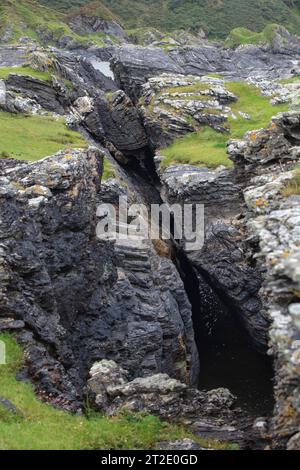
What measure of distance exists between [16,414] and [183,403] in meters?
7.17

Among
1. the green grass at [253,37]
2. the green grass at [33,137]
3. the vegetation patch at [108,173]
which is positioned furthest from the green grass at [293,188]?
the green grass at [253,37]

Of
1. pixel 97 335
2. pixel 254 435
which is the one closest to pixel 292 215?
pixel 254 435

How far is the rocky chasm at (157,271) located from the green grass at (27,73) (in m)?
0.69

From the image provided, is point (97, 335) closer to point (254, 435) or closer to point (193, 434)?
point (193, 434)

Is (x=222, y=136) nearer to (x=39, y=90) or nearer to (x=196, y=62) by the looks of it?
(x=39, y=90)

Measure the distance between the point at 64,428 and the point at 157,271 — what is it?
17866 mm

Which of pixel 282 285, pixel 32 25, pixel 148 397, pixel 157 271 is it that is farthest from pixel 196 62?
pixel 282 285

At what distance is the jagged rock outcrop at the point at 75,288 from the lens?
74.0 ft

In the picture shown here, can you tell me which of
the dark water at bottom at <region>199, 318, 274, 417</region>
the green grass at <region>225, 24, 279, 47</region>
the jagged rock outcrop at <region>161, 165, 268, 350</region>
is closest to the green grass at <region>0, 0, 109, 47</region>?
the green grass at <region>225, 24, 279, 47</region>

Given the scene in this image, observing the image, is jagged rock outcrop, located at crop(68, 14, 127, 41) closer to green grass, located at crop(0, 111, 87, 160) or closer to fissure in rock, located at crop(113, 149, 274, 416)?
fissure in rock, located at crop(113, 149, 274, 416)

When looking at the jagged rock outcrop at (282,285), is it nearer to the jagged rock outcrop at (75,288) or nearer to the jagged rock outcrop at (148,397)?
the jagged rock outcrop at (148,397)

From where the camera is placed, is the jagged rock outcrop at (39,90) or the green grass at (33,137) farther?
the jagged rock outcrop at (39,90)

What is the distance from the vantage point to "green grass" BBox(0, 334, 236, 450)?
15.4 meters

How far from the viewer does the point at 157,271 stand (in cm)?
3378
